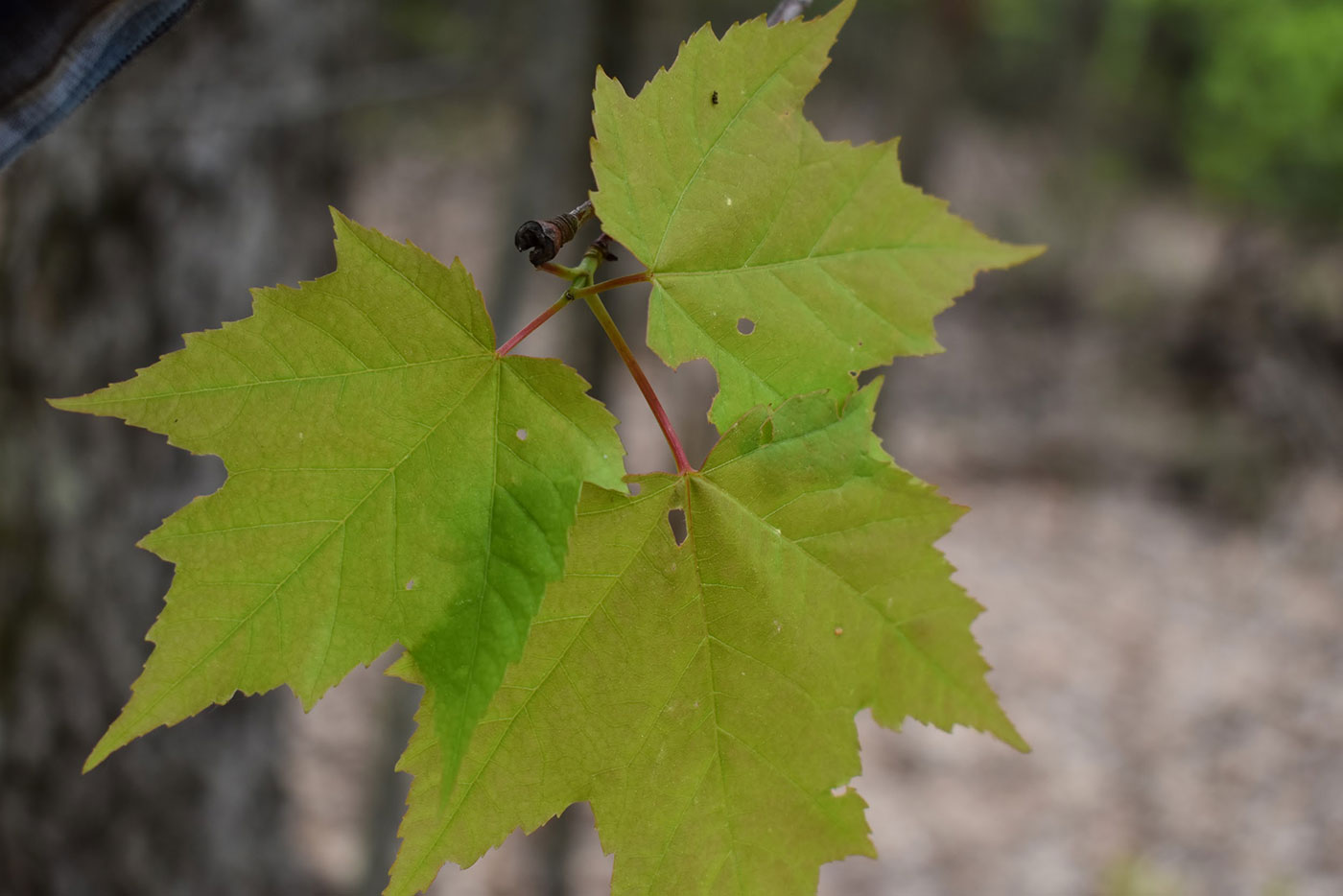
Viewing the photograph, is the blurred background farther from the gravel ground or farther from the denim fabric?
the denim fabric

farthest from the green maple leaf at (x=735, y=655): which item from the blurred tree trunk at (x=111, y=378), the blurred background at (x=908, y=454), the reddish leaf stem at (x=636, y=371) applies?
the blurred tree trunk at (x=111, y=378)

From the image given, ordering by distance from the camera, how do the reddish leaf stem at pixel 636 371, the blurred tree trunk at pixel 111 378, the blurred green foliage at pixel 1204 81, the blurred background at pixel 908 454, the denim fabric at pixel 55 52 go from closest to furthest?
the denim fabric at pixel 55 52
the reddish leaf stem at pixel 636 371
the blurred tree trunk at pixel 111 378
the blurred background at pixel 908 454
the blurred green foliage at pixel 1204 81

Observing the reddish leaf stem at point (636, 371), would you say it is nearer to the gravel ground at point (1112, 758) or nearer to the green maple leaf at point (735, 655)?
the green maple leaf at point (735, 655)

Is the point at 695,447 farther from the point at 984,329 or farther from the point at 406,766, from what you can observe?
the point at 984,329

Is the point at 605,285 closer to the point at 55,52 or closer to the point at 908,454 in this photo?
the point at 55,52

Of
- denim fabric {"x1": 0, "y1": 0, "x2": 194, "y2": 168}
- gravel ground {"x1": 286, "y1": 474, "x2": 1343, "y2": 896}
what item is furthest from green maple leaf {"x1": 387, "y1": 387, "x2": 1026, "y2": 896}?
gravel ground {"x1": 286, "y1": 474, "x2": 1343, "y2": 896}

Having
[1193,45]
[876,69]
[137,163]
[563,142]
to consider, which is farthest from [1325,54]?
[137,163]
